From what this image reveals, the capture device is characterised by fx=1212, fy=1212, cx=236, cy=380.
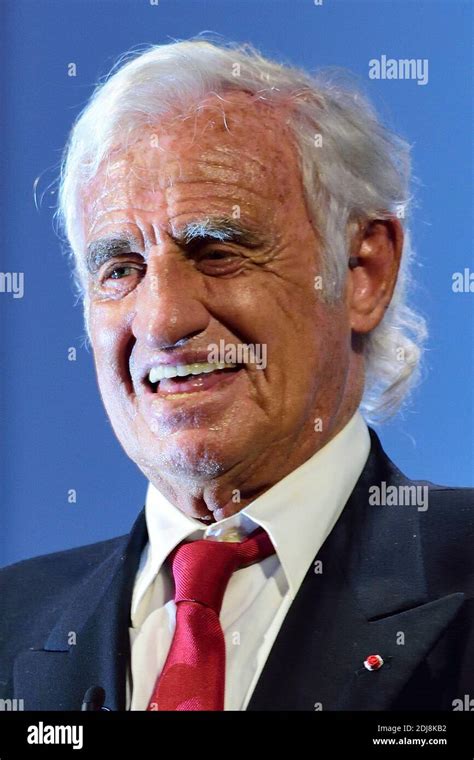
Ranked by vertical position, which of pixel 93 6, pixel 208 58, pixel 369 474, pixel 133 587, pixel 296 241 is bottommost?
pixel 133 587

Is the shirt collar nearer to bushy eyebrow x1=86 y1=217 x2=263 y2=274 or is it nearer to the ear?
the ear

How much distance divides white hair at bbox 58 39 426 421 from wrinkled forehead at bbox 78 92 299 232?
0.06 feet

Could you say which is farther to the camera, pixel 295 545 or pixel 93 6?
pixel 93 6

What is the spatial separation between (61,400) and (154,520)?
290mm

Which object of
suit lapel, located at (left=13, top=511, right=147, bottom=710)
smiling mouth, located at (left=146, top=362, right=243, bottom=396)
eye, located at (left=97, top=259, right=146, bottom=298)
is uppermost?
eye, located at (left=97, top=259, right=146, bottom=298)

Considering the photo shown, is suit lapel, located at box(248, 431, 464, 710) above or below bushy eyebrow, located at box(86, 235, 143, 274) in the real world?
below

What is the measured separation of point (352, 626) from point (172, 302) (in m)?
0.58

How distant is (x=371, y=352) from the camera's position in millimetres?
2045

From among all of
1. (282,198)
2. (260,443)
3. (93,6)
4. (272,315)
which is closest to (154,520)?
(260,443)

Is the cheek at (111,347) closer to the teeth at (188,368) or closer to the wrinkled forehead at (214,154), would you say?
the teeth at (188,368)

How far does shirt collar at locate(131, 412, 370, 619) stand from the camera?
6.35 ft

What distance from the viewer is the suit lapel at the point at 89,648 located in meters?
1.96

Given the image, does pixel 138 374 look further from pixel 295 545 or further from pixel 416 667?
pixel 416 667

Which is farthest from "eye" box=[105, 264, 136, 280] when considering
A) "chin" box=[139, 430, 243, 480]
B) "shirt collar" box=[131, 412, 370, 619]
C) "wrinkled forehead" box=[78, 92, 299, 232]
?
"shirt collar" box=[131, 412, 370, 619]
